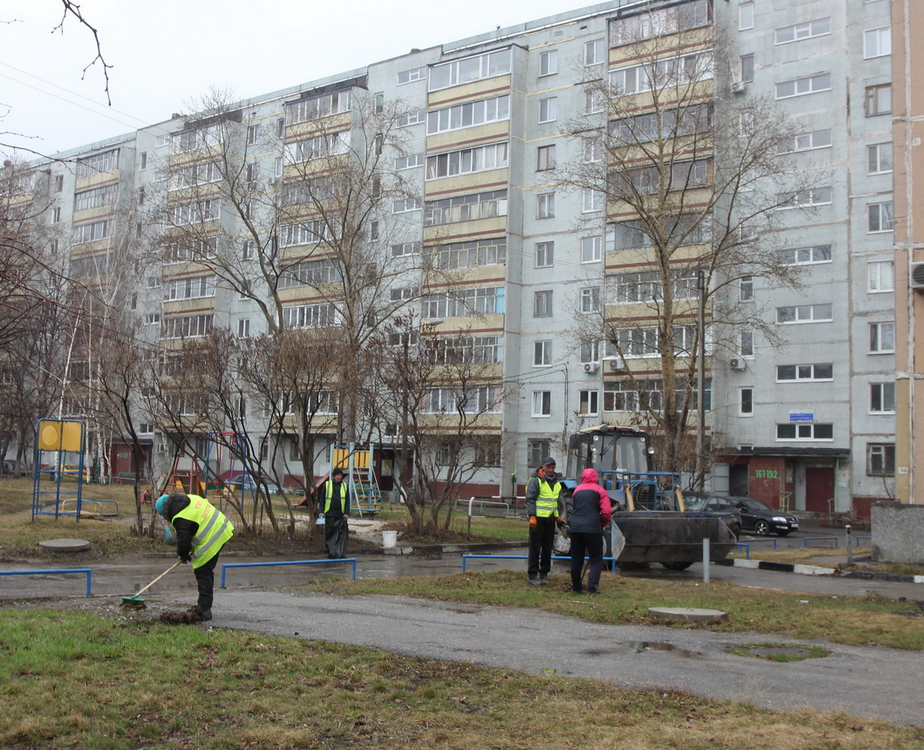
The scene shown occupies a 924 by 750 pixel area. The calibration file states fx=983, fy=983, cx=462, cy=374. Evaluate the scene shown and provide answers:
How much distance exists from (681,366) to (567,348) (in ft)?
22.3

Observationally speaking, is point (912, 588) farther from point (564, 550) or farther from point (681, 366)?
point (681, 366)

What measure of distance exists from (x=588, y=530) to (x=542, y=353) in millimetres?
37712

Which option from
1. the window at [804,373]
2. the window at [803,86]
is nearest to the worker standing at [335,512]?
the window at [804,373]

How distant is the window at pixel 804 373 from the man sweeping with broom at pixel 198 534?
39.2 meters

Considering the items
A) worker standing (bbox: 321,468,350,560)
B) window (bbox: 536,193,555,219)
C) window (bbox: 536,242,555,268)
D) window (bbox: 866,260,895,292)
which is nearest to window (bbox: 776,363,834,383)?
window (bbox: 866,260,895,292)

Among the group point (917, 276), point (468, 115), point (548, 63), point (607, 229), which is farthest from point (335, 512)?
point (548, 63)

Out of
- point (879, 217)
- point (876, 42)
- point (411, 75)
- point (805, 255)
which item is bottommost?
point (805, 255)

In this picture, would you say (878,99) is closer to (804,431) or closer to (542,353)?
(804,431)

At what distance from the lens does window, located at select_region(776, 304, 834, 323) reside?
45062 mm

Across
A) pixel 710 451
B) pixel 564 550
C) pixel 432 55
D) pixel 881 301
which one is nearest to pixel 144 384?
pixel 564 550

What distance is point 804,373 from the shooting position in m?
45.1

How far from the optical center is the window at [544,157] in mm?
50938

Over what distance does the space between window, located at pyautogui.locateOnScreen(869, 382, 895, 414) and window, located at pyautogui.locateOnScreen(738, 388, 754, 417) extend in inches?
206

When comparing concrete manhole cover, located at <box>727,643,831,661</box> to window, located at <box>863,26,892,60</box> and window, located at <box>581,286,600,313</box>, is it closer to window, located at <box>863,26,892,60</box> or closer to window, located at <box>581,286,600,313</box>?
window, located at <box>581,286,600,313</box>
